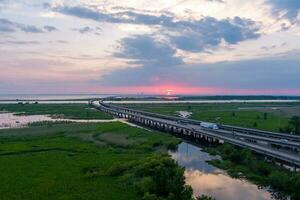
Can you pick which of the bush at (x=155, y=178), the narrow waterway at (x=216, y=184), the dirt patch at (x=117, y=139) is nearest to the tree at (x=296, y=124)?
the narrow waterway at (x=216, y=184)

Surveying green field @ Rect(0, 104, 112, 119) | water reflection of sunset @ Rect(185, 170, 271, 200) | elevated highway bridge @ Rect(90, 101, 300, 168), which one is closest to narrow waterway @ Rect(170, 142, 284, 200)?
water reflection of sunset @ Rect(185, 170, 271, 200)

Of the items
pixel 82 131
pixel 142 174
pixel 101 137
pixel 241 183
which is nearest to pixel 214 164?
pixel 241 183

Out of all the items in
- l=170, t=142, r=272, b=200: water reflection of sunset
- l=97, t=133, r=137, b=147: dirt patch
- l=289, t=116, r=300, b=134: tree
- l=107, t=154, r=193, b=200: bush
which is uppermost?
l=289, t=116, r=300, b=134: tree

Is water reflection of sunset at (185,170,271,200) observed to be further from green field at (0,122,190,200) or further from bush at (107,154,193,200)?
bush at (107,154,193,200)

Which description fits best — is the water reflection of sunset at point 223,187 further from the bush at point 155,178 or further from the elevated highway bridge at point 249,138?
the elevated highway bridge at point 249,138

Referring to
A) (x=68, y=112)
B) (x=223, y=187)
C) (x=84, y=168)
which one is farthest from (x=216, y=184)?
(x=68, y=112)

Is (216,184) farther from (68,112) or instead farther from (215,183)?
(68,112)

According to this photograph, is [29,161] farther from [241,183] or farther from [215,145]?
[215,145]
